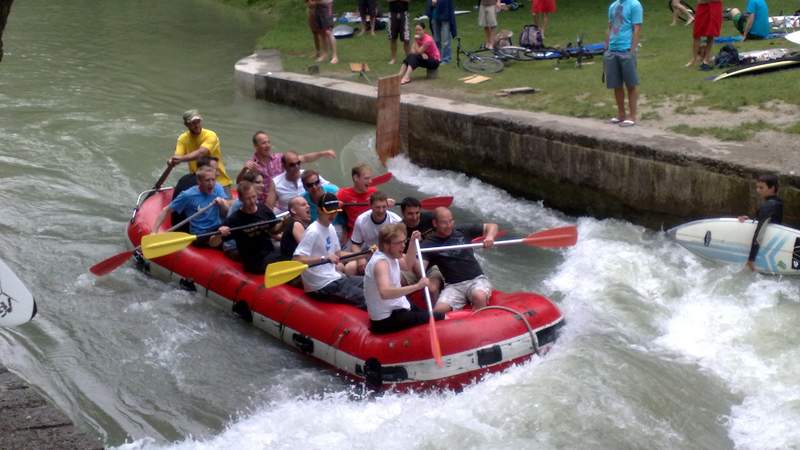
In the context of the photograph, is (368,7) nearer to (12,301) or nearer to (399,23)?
(399,23)

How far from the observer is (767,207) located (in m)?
8.09

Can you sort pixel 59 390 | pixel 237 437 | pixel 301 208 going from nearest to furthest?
pixel 237 437 → pixel 59 390 → pixel 301 208

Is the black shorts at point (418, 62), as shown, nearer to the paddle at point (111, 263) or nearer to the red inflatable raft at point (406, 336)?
the paddle at point (111, 263)

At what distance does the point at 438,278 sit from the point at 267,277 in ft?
4.28

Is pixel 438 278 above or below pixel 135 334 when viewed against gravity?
above

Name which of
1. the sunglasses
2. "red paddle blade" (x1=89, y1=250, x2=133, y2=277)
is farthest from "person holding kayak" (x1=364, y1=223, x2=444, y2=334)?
"red paddle blade" (x1=89, y1=250, x2=133, y2=277)

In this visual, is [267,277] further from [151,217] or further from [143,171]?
[143,171]

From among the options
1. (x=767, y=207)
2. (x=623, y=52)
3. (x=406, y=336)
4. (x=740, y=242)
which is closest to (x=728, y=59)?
(x=623, y=52)

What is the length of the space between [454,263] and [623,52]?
412 centimetres

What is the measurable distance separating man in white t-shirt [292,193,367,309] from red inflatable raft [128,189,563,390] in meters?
0.09

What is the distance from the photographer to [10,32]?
2244 cm

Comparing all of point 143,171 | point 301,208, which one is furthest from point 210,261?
point 143,171

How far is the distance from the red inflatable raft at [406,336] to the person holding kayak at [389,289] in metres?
0.08

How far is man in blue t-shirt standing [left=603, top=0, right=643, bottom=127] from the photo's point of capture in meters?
10.3
